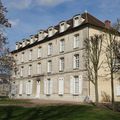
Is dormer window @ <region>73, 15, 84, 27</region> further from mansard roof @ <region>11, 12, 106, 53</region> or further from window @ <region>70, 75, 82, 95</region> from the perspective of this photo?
window @ <region>70, 75, 82, 95</region>

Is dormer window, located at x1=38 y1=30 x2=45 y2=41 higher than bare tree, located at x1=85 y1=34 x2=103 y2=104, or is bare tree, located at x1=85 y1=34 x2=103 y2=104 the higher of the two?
dormer window, located at x1=38 y1=30 x2=45 y2=41

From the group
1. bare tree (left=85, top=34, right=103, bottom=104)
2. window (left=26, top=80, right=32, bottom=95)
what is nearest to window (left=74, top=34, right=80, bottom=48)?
bare tree (left=85, top=34, right=103, bottom=104)

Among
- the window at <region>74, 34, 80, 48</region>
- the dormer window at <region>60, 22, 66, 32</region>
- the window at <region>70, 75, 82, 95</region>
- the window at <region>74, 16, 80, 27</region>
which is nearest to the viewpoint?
the window at <region>70, 75, 82, 95</region>

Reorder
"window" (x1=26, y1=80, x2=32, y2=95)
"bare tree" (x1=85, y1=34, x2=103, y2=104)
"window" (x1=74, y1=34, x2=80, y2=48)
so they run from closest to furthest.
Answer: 1. "bare tree" (x1=85, y1=34, x2=103, y2=104)
2. "window" (x1=74, y1=34, x2=80, y2=48)
3. "window" (x1=26, y1=80, x2=32, y2=95)

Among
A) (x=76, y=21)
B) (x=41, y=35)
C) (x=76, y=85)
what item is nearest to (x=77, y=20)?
(x=76, y=21)

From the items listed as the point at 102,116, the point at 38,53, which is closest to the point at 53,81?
the point at 38,53

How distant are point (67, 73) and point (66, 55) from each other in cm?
236

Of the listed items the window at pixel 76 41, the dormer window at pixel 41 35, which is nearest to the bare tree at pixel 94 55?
the window at pixel 76 41

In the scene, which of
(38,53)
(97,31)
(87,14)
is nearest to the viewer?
(97,31)

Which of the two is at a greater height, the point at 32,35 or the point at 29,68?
the point at 32,35

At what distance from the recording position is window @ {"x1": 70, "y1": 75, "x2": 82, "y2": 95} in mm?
35281

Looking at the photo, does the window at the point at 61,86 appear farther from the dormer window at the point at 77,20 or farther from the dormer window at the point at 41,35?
the dormer window at the point at 41,35

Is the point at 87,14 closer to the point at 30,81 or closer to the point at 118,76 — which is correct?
the point at 118,76

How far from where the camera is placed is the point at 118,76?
123ft
